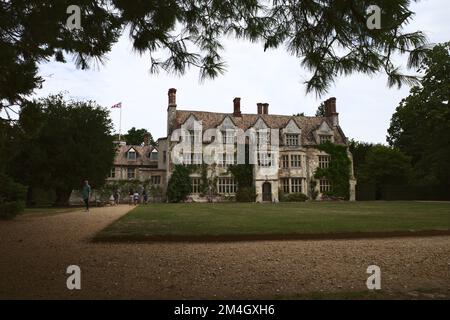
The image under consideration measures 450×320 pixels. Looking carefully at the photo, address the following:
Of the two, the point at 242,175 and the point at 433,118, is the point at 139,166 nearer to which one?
the point at 242,175

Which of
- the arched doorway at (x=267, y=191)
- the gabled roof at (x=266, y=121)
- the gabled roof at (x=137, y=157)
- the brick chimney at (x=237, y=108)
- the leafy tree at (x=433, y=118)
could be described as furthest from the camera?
the gabled roof at (x=137, y=157)

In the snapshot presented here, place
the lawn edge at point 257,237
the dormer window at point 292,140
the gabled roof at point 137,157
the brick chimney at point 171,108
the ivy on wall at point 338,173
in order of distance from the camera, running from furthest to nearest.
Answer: the gabled roof at point 137,157
the dormer window at point 292,140
the brick chimney at point 171,108
the ivy on wall at point 338,173
the lawn edge at point 257,237

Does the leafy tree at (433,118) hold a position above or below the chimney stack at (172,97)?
below

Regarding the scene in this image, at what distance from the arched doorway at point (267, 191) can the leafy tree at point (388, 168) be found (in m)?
15.1

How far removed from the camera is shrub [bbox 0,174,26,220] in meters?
16.7

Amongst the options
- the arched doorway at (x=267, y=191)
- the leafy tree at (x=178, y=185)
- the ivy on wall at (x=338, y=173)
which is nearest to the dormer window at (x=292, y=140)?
the ivy on wall at (x=338, y=173)

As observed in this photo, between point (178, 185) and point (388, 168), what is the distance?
85.9ft

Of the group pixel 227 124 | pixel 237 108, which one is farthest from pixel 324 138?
pixel 227 124

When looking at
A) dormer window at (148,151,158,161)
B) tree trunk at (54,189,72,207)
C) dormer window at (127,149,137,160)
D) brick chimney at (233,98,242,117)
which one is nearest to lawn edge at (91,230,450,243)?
tree trunk at (54,189,72,207)

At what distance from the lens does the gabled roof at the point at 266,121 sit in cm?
4331

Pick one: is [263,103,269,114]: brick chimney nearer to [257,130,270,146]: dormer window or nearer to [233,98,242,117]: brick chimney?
[233,98,242,117]: brick chimney

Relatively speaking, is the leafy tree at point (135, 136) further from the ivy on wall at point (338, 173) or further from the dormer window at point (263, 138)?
the ivy on wall at point (338, 173)

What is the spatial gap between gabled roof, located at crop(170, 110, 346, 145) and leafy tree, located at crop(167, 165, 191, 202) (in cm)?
533

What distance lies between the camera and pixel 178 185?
39344 mm
